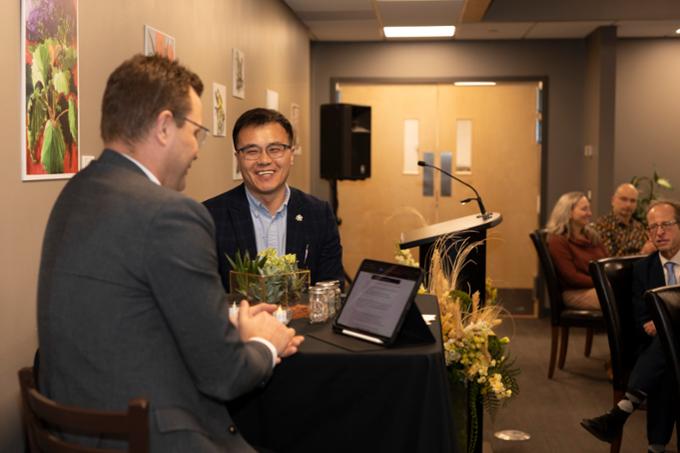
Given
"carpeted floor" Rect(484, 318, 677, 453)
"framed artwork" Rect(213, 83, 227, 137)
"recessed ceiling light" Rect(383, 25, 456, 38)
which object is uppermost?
"recessed ceiling light" Rect(383, 25, 456, 38)

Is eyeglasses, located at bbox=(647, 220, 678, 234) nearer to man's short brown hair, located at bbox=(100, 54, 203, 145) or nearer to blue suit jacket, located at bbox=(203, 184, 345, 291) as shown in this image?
blue suit jacket, located at bbox=(203, 184, 345, 291)

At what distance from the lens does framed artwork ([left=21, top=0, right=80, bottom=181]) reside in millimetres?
2850


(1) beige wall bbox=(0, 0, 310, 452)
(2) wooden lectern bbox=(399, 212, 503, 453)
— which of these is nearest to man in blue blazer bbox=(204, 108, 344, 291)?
(1) beige wall bbox=(0, 0, 310, 452)

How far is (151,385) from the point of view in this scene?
1.70 m

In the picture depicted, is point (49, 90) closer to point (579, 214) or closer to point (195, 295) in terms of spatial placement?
point (195, 295)

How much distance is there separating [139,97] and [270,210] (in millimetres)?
1545

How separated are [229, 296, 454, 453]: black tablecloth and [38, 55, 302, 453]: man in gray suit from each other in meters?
0.35

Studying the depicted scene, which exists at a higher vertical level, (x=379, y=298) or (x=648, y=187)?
(x=648, y=187)

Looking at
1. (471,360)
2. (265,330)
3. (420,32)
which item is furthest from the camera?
(420,32)

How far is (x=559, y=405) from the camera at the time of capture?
5523 millimetres

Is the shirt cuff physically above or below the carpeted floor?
above

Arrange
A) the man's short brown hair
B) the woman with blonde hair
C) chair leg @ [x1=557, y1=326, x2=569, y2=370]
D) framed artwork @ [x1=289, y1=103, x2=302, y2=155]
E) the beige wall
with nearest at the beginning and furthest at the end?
the man's short brown hair < the beige wall < the woman with blonde hair < chair leg @ [x1=557, y1=326, x2=569, y2=370] < framed artwork @ [x1=289, y1=103, x2=302, y2=155]

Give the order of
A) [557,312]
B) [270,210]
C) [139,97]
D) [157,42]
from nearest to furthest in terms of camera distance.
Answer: [139,97], [270,210], [157,42], [557,312]

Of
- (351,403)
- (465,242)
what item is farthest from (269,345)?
(465,242)
